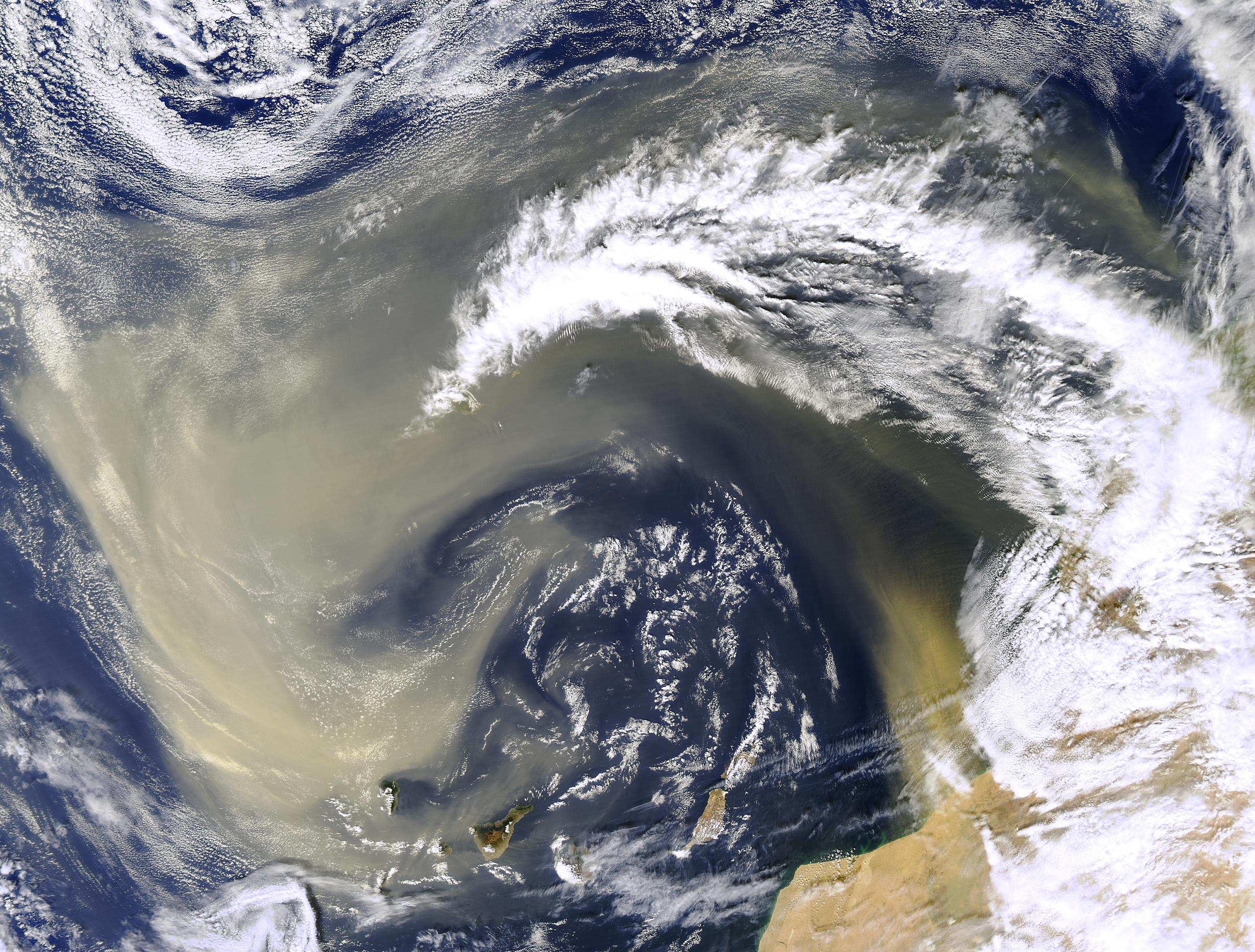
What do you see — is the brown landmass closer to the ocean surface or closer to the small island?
the ocean surface

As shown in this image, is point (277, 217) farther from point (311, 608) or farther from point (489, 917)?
point (489, 917)

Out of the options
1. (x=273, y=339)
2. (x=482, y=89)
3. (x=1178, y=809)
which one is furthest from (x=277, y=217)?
(x=1178, y=809)

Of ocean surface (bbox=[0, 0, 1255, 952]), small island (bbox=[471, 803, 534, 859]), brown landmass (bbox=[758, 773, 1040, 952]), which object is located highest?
ocean surface (bbox=[0, 0, 1255, 952])

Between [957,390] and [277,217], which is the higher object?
[277,217]

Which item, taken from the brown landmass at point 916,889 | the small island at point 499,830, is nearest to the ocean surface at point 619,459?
the small island at point 499,830

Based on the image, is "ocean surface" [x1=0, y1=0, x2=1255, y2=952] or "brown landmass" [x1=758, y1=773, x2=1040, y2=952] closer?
"ocean surface" [x1=0, y1=0, x2=1255, y2=952]

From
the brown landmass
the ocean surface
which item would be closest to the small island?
the ocean surface

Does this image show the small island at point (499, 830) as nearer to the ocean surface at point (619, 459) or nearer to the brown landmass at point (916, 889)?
the ocean surface at point (619, 459)
